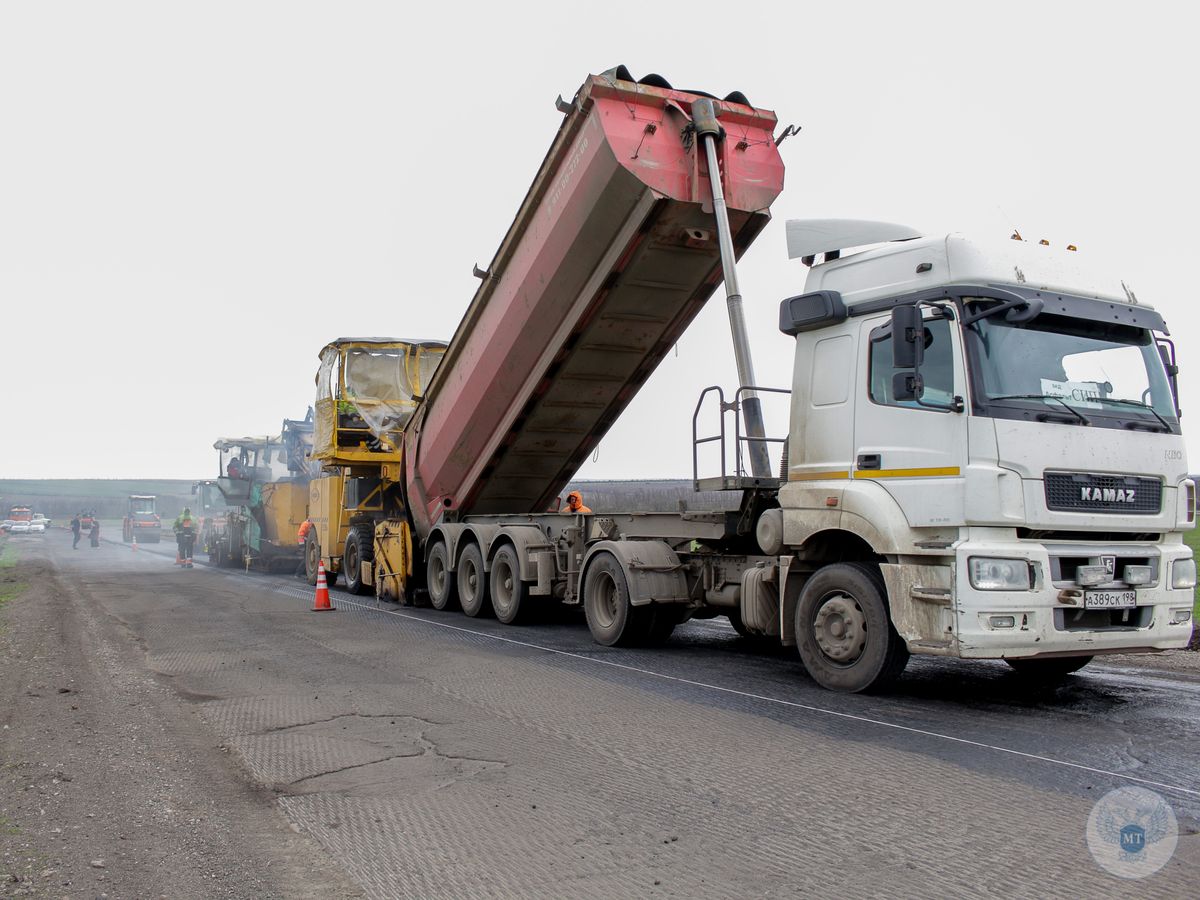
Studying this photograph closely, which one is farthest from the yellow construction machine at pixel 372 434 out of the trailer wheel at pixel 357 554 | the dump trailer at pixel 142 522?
the dump trailer at pixel 142 522

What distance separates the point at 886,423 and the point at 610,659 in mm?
3579

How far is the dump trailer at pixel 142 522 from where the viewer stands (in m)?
50.7

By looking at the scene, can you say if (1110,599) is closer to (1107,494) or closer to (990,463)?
(1107,494)

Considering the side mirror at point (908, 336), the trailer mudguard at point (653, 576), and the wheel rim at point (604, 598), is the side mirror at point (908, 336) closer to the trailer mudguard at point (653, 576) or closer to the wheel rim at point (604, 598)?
the trailer mudguard at point (653, 576)

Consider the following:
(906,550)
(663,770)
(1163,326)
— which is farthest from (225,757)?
(1163,326)

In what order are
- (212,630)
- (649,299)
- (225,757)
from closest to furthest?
(225,757) < (649,299) < (212,630)

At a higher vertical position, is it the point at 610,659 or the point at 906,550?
the point at 906,550

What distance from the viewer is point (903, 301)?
23.1 feet

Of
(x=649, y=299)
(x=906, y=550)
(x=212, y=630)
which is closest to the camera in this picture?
(x=906, y=550)

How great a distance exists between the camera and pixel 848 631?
720 centimetres

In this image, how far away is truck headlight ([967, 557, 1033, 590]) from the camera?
247 inches

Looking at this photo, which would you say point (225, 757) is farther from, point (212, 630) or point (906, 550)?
point (212, 630)

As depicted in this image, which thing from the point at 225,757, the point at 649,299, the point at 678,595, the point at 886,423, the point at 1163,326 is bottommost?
the point at 225,757

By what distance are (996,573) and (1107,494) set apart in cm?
108
